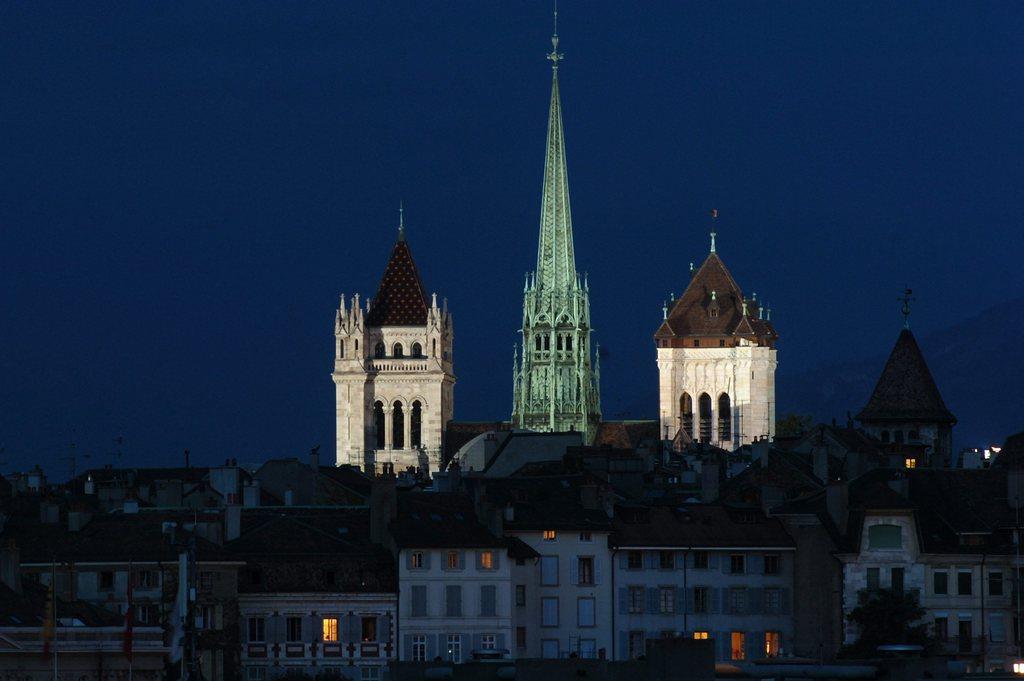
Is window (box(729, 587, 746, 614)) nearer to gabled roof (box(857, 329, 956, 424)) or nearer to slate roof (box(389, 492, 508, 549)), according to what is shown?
slate roof (box(389, 492, 508, 549))

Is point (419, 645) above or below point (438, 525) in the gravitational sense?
below

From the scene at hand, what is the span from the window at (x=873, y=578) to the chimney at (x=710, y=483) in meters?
11.5

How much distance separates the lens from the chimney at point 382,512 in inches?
4692

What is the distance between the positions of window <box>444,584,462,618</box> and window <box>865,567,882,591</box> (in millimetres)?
13879

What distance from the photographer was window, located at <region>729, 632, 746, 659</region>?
120750 millimetres

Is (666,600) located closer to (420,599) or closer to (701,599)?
(701,599)

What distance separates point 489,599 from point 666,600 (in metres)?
7.41

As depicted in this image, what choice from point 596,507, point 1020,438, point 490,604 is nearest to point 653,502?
point 596,507

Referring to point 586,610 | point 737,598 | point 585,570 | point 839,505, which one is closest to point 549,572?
point 585,570

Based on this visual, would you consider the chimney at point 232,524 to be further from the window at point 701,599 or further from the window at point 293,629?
the window at point 701,599

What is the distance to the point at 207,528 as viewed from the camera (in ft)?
384

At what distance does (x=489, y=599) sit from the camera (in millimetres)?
118438

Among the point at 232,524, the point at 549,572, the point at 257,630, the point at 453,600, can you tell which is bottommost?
the point at 257,630

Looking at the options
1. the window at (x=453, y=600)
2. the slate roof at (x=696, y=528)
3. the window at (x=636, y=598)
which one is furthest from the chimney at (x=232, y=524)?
the window at (x=636, y=598)
